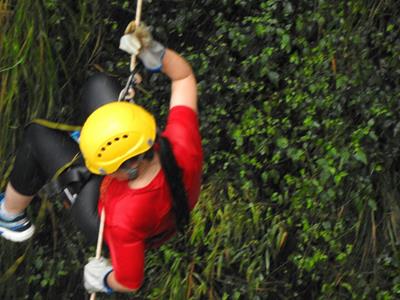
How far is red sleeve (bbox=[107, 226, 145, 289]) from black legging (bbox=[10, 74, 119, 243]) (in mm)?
222

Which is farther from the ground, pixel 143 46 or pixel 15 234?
pixel 143 46

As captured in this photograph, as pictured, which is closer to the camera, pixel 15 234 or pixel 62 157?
pixel 62 157

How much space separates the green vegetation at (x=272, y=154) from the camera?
5.03 metres

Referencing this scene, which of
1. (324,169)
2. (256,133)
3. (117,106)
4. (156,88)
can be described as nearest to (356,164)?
(324,169)

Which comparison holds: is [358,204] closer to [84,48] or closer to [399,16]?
[399,16]

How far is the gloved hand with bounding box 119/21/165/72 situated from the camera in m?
3.70

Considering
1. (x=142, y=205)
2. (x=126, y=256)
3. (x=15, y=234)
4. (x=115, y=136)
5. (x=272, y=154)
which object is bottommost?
(x=272, y=154)

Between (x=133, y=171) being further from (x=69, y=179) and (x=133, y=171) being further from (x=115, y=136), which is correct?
(x=69, y=179)

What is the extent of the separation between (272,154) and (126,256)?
1795 mm

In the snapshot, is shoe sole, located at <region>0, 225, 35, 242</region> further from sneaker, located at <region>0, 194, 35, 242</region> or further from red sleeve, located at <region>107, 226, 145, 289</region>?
red sleeve, located at <region>107, 226, 145, 289</region>

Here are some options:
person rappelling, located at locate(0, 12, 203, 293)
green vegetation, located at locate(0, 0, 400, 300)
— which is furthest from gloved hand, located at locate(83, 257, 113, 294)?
green vegetation, located at locate(0, 0, 400, 300)

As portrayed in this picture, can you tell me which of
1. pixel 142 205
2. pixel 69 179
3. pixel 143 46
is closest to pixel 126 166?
pixel 142 205

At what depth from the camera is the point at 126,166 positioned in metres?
3.48

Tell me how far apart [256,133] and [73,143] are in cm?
144
